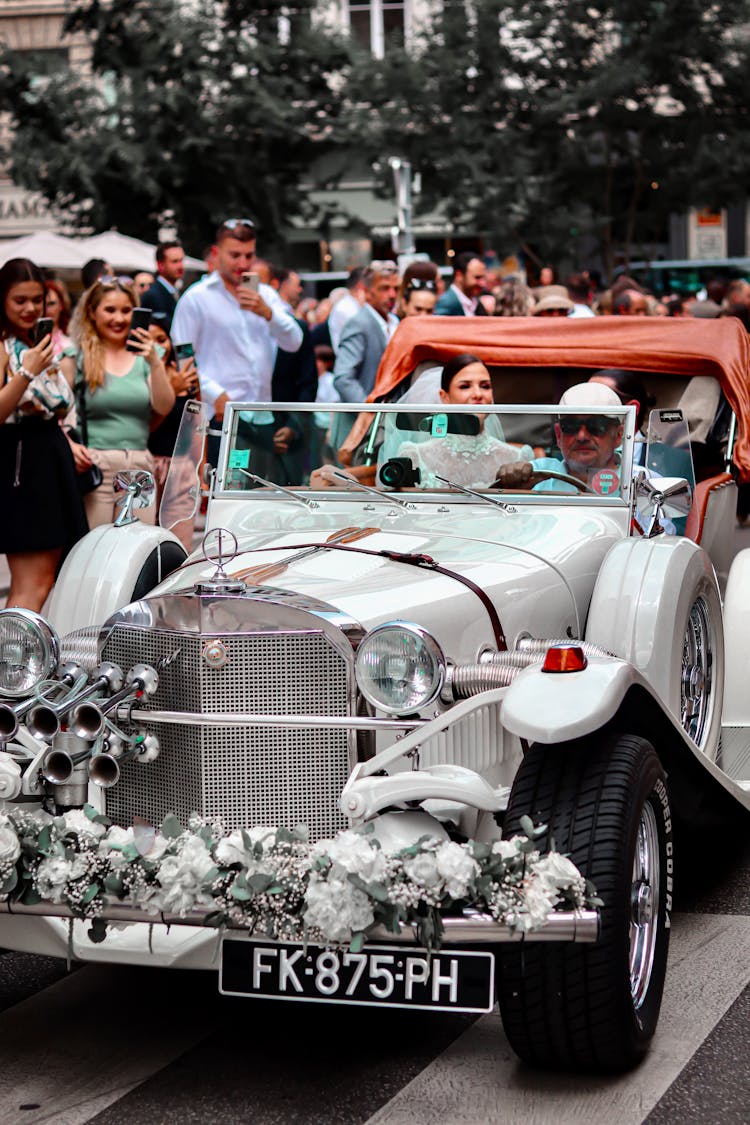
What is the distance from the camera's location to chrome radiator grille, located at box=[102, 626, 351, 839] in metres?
3.84

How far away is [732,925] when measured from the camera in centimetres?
471

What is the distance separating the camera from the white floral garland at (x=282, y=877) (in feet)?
11.0

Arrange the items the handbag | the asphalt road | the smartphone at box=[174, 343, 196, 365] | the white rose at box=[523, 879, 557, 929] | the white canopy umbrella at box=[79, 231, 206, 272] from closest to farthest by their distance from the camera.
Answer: the white rose at box=[523, 879, 557, 929] < the asphalt road < the smartphone at box=[174, 343, 196, 365] < the handbag < the white canopy umbrella at box=[79, 231, 206, 272]

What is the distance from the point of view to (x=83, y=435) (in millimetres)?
7754

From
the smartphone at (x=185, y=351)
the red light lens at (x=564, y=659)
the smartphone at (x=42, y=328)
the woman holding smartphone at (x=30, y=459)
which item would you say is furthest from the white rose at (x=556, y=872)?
the smartphone at (x=185, y=351)

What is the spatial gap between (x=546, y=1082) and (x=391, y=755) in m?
0.82

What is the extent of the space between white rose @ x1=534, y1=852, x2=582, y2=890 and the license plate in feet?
0.65

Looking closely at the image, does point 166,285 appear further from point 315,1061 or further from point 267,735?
point 315,1061

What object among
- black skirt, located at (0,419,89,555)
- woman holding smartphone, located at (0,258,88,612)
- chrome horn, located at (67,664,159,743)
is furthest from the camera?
black skirt, located at (0,419,89,555)

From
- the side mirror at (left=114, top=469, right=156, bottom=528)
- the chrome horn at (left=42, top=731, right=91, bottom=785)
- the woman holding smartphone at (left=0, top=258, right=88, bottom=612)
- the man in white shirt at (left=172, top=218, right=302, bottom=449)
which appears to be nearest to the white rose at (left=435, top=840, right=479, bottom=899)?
the chrome horn at (left=42, top=731, right=91, bottom=785)

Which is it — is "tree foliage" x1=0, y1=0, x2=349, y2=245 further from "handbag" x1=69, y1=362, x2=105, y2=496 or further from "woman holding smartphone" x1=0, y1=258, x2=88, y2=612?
"woman holding smartphone" x1=0, y1=258, x2=88, y2=612

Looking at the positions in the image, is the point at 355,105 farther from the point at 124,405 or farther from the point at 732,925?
the point at 732,925

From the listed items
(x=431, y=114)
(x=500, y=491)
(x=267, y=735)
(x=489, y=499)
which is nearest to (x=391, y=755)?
(x=267, y=735)

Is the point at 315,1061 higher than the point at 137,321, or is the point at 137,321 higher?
the point at 137,321
